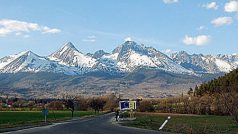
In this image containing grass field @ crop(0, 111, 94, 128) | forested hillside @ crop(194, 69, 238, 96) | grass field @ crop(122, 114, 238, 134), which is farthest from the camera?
forested hillside @ crop(194, 69, 238, 96)

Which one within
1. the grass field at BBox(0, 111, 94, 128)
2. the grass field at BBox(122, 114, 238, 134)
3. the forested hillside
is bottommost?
the grass field at BBox(122, 114, 238, 134)

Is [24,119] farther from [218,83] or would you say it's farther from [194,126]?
[218,83]

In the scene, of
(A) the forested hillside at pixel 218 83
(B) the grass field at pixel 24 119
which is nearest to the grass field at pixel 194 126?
(B) the grass field at pixel 24 119

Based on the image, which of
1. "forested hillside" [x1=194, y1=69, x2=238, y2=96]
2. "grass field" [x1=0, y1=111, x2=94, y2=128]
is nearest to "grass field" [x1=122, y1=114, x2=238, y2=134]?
"grass field" [x1=0, y1=111, x2=94, y2=128]

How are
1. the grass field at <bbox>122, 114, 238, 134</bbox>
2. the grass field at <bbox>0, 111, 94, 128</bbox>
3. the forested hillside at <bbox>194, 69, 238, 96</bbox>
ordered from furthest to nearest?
the forested hillside at <bbox>194, 69, 238, 96</bbox>
the grass field at <bbox>0, 111, 94, 128</bbox>
the grass field at <bbox>122, 114, 238, 134</bbox>

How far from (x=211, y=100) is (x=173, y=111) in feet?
75.5

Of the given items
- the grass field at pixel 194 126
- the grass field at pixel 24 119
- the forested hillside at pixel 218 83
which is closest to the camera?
the grass field at pixel 194 126

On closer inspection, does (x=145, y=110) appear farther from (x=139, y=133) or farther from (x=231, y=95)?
(x=139, y=133)

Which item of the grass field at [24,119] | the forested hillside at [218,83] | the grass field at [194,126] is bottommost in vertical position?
the grass field at [194,126]

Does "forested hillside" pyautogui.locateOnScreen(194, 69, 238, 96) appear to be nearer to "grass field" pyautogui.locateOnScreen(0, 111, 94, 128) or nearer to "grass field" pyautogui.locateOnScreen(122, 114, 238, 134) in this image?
"grass field" pyautogui.locateOnScreen(0, 111, 94, 128)

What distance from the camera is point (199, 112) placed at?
4166 inches

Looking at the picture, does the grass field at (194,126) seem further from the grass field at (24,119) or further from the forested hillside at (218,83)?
the forested hillside at (218,83)

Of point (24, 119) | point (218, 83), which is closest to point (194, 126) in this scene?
point (24, 119)

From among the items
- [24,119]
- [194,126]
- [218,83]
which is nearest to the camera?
[194,126]
